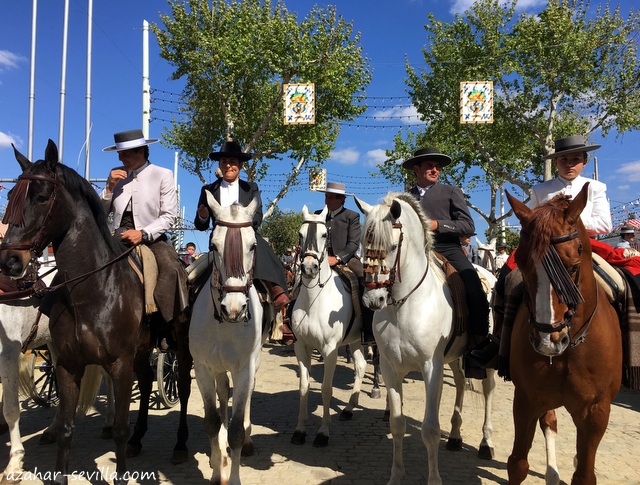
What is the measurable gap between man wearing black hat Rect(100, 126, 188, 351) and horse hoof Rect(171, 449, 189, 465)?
117 cm

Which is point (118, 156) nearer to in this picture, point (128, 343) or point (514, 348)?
point (128, 343)

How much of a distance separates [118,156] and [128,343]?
7.42 ft

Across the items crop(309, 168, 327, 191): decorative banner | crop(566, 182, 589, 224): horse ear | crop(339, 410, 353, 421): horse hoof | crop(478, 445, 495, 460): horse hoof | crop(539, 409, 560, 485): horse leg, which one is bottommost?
crop(339, 410, 353, 421): horse hoof

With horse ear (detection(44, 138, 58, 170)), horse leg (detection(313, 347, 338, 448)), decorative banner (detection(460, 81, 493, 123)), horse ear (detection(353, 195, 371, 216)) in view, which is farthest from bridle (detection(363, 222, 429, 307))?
decorative banner (detection(460, 81, 493, 123))

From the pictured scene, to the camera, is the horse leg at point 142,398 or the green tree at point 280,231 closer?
the horse leg at point 142,398

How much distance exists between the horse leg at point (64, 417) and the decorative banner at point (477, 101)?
57.7 feet

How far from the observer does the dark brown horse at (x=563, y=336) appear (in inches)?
108

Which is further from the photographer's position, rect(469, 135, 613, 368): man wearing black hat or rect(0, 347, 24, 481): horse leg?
rect(0, 347, 24, 481): horse leg

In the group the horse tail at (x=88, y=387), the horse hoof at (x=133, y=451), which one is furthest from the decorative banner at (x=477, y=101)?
the horse hoof at (x=133, y=451)

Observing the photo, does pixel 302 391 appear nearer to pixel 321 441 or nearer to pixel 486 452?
pixel 321 441

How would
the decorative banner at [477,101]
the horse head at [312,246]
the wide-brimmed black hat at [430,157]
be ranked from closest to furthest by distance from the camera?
the wide-brimmed black hat at [430,157] < the horse head at [312,246] < the decorative banner at [477,101]

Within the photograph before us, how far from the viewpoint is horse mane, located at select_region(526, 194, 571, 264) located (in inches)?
109

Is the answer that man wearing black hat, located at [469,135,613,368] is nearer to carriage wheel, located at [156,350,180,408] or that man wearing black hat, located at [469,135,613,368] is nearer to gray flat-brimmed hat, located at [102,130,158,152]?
gray flat-brimmed hat, located at [102,130,158,152]

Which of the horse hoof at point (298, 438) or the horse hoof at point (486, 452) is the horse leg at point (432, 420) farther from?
the horse hoof at point (298, 438)
